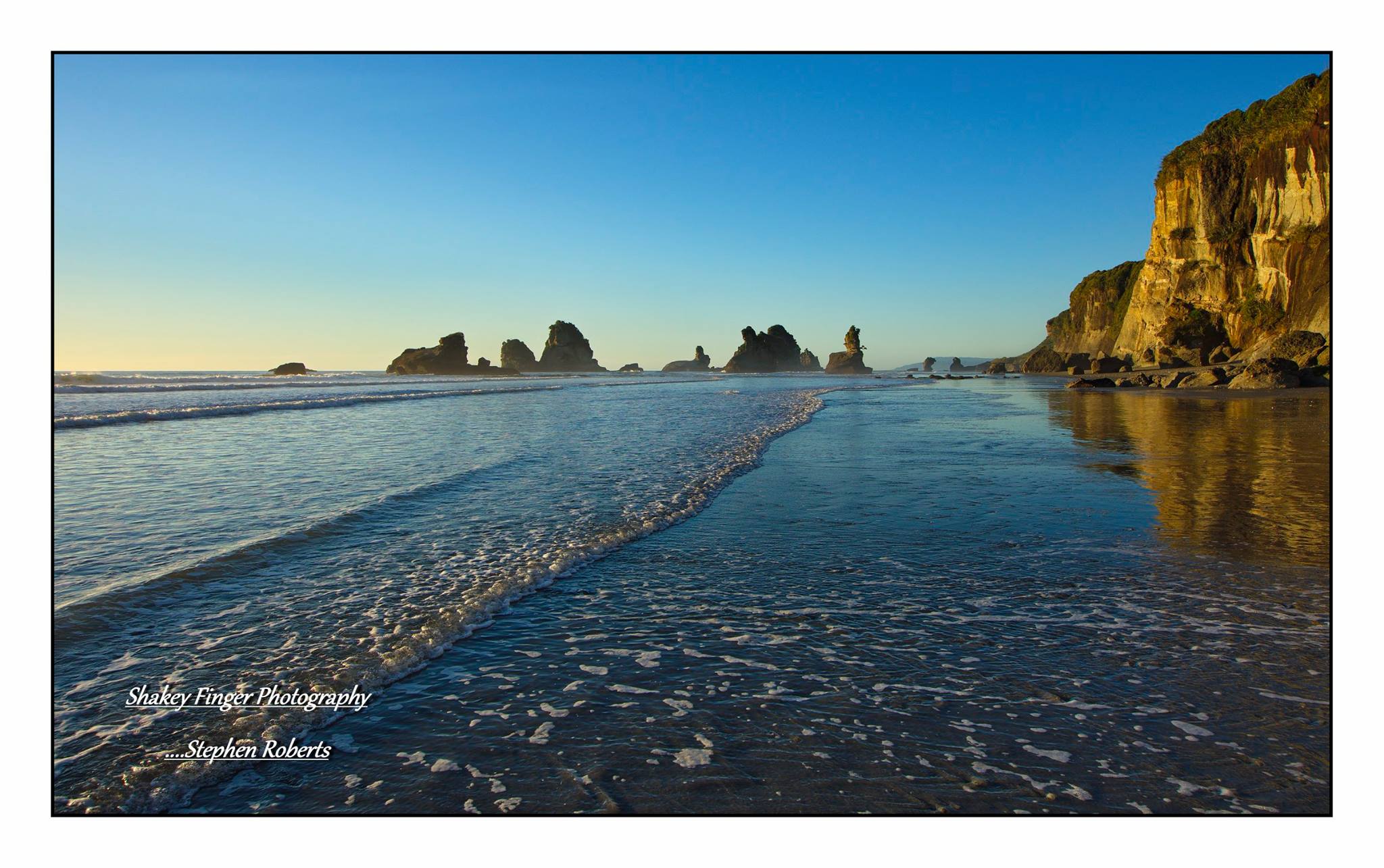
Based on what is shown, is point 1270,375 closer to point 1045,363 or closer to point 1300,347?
point 1300,347

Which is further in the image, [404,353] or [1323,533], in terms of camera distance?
[404,353]

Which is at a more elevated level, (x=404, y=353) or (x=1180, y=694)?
(x=404, y=353)

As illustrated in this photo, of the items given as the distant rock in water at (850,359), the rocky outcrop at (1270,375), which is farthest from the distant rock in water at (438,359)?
the rocky outcrop at (1270,375)

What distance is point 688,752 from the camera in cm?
381

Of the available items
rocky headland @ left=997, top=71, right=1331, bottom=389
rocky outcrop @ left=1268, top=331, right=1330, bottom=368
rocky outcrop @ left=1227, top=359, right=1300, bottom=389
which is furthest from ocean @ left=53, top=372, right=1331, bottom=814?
rocky headland @ left=997, top=71, right=1331, bottom=389

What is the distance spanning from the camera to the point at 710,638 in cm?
545

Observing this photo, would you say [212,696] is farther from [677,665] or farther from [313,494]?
[313,494]

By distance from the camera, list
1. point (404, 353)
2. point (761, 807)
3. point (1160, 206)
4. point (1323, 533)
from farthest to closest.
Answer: point (404, 353), point (1160, 206), point (1323, 533), point (761, 807)

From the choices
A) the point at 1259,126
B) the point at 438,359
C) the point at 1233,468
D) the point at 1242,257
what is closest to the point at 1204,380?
the point at 1242,257

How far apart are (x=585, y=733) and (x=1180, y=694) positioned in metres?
3.82

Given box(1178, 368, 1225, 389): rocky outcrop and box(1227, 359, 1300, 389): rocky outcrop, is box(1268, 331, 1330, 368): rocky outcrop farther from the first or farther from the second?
box(1178, 368, 1225, 389): rocky outcrop

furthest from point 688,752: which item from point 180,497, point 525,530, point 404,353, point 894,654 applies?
point 404,353

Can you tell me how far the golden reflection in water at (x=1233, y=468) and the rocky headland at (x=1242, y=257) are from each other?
44.8 ft

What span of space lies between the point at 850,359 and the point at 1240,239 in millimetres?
134821
